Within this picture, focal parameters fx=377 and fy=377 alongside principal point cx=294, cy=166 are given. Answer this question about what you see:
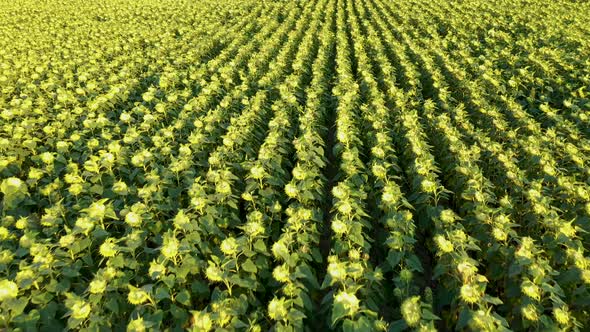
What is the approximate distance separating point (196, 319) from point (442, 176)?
446 centimetres

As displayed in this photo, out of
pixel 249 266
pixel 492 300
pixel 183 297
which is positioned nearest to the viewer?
pixel 492 300

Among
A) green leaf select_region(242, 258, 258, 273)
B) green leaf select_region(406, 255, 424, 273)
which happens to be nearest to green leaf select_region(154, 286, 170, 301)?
green leaf select_region(242, 258, 258, 273)

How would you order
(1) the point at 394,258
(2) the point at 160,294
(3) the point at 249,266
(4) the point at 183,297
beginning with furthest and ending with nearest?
1. (1) the point at 394,258
2. (3) the point at 249,266
3. (4) the point at 183,297
4. (2) the point at 160,294

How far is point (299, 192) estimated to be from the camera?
4.42 meters

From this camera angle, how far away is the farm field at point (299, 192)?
314cm

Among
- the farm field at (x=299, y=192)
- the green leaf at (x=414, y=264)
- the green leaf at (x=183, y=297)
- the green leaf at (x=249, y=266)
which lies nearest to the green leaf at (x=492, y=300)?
the farm field at (x=299, y=192)

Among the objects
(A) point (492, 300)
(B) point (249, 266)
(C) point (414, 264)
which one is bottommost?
(C) point (414, 264)

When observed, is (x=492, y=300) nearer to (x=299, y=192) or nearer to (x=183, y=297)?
(x=299, y=192)

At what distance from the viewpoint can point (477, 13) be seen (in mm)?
15578

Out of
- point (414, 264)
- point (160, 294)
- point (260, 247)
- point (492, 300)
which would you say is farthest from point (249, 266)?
point (492, 300)

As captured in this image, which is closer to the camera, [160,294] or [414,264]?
→ [160,294]

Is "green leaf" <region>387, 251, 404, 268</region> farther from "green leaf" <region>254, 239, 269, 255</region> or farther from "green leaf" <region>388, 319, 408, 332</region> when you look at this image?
"green leaf" <region>254, 239, 269, 255</region>

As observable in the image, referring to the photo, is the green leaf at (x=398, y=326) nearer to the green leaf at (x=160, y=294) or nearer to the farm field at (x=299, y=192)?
the farm field at (x=299, y=192)

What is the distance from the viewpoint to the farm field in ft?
10.3
